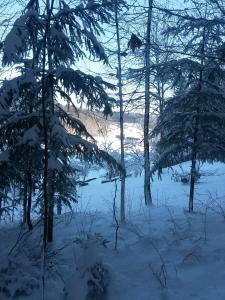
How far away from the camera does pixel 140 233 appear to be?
26.4 ft

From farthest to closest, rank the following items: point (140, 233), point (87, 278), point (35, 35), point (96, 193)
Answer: point (96, 193)
point (140, 233)
point (35, 35)
point (87, 278)

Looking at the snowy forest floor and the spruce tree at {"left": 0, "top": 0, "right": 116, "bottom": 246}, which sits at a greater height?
the spruce tree at {"left": 0, "top": 0, "right": 116, "bottom": 246}

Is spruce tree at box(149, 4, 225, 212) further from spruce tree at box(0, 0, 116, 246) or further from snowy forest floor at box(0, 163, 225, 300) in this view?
spruce tree at box(0, 0, 116, 246)

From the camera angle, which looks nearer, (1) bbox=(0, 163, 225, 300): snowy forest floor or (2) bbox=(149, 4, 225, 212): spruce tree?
(1) bbox=(0, 163, 225, 300): snowy forest floor

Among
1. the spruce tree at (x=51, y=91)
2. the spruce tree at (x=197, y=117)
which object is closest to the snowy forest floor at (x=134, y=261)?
the spruce tree at (x=51, y=91)

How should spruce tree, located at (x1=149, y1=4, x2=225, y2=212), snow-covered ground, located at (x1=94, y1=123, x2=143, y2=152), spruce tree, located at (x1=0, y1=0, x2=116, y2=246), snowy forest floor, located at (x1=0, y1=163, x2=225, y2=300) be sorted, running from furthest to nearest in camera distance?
snow-covered ground, located at (x1=94, y1=123, x2=143, y2=152) < spruce tree, located at (x1=149, y1=4, x2=225, y2=212) < spruce tree, located at (x1=0, y1=0, x2=116, y2=246) < snowy forest floor, located at (x1=0, y1=163, x2=225, y2=300)

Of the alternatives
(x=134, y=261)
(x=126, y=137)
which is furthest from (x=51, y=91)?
(x=126, y=137)

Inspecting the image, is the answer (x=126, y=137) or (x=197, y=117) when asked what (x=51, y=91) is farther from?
(x=126, y=137)

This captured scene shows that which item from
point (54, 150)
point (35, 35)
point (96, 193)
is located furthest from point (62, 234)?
point (96, 193)

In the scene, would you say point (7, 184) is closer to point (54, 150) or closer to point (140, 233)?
point (54, 150)

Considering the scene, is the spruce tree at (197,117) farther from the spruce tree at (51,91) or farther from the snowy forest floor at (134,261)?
the spruce tree at (51,91)

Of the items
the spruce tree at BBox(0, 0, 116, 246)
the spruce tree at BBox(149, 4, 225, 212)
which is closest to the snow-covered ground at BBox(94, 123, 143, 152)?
the spruce tree at BBox(149, 4, 225, 212)

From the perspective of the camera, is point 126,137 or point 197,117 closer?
point 197,117

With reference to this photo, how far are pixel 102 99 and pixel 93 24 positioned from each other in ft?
4.24
